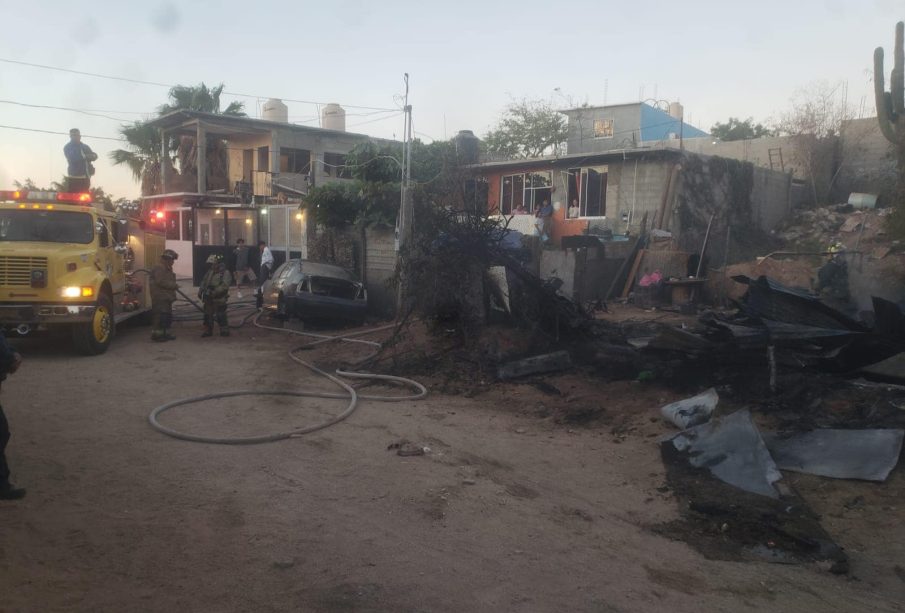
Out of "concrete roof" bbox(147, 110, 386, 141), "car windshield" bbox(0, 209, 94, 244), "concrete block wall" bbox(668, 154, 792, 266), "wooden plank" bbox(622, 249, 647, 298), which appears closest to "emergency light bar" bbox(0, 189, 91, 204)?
"car windshield" bbox(0, 209, 94, 244)

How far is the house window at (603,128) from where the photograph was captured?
3588 centimetres

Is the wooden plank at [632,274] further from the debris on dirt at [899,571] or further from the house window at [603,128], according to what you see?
the house window at [603,128]

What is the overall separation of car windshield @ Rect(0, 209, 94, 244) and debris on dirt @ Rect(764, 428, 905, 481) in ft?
35.7

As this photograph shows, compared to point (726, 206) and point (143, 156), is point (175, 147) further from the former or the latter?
point (726, 206)

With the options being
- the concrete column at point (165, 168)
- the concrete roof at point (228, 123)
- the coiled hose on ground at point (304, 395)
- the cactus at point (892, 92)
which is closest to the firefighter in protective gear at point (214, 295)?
the coiled hose on ground at point (304, 395)

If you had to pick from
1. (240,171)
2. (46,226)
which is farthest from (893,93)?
(240,171)

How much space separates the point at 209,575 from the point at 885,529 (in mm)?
4802

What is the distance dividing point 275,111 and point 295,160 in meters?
2.42

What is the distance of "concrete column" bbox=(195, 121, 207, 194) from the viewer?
1204 inches

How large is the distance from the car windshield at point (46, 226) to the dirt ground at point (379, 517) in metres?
3.85

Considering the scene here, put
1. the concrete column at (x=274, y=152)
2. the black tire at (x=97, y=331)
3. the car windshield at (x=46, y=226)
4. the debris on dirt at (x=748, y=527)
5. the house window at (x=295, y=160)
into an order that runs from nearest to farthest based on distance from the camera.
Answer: the debris on dirt at (x=748, y=527) → the black tire at (x=97, y=331) → the car windshield at (x=46, y=226) → the concrete column at (x=274, y=152) → the house window at (x=295, y=160)

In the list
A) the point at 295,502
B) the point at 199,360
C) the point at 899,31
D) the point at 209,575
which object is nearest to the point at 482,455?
the point at 295,502

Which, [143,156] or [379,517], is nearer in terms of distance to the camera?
[379,517]

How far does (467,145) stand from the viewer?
83.6 ft
